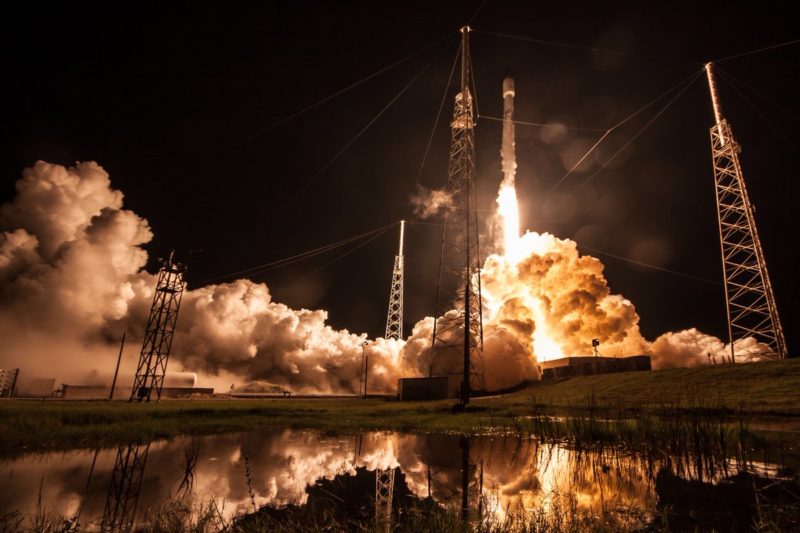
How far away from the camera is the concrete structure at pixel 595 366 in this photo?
177 feet

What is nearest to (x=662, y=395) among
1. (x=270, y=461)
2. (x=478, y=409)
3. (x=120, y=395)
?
(x=478, y=409)

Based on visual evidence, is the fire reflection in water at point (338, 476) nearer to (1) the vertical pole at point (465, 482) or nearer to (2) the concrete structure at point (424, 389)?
(1) the vertical pole at point (465, 482)

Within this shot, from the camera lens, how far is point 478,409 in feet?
95.3

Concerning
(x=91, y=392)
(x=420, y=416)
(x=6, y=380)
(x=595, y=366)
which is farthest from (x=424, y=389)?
(x=6, y=380)

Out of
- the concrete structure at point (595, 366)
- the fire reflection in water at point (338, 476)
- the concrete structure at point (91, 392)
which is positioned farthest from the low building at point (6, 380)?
the concrete structure at point (595, 366)

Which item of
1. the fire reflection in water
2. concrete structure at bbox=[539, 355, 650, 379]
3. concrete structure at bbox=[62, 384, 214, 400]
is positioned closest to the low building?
concrete structure at bbox=[62, 384, 214, 400]

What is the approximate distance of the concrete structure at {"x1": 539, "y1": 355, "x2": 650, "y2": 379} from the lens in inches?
2125

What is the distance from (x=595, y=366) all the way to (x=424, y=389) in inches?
936

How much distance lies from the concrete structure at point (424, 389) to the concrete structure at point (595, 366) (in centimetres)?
1966

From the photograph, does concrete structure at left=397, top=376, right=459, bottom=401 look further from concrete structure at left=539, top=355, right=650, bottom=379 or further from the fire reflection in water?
the fire reflection in water

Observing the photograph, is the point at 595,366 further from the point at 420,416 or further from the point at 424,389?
the point at 420,416

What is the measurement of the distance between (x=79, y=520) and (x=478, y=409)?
27.0 meters

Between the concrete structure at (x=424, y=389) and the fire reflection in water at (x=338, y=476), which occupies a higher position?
the concrete structure at (x=424, y=389)

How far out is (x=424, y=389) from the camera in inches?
1954
